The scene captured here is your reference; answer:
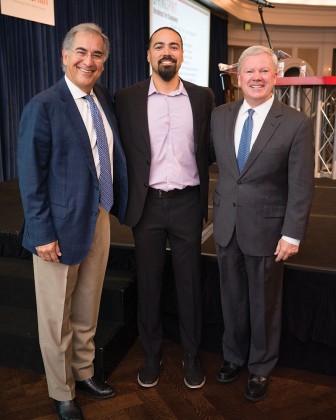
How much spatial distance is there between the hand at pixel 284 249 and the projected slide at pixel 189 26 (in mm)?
5605

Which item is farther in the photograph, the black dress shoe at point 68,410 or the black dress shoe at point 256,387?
the black dress shoe at point 256,387

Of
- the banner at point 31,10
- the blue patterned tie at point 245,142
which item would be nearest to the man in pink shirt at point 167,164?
the blue patterned tie at point 245,142

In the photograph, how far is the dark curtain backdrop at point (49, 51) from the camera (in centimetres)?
446

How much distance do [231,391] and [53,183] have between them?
1230 millimetres

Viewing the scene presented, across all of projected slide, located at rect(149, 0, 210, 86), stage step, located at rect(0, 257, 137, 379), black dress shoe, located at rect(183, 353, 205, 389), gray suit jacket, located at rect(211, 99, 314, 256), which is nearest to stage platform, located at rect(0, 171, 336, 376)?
stage step, located at rect(0, 257, 137, 379)

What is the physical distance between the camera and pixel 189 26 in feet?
24.8

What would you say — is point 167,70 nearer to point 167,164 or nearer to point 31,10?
point 167,164

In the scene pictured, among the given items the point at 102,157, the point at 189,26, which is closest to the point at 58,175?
the point at 102,157

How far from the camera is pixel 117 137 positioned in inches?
73.1

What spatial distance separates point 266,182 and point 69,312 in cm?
95

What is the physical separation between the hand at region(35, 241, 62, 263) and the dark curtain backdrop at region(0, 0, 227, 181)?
125 inches

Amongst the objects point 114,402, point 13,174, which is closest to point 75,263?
point 114,402

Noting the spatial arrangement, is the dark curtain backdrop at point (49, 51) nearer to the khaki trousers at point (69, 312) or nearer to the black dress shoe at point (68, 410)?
the khaki trousers at point (69, 312)

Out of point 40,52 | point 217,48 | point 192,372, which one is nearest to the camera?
point 192,372
